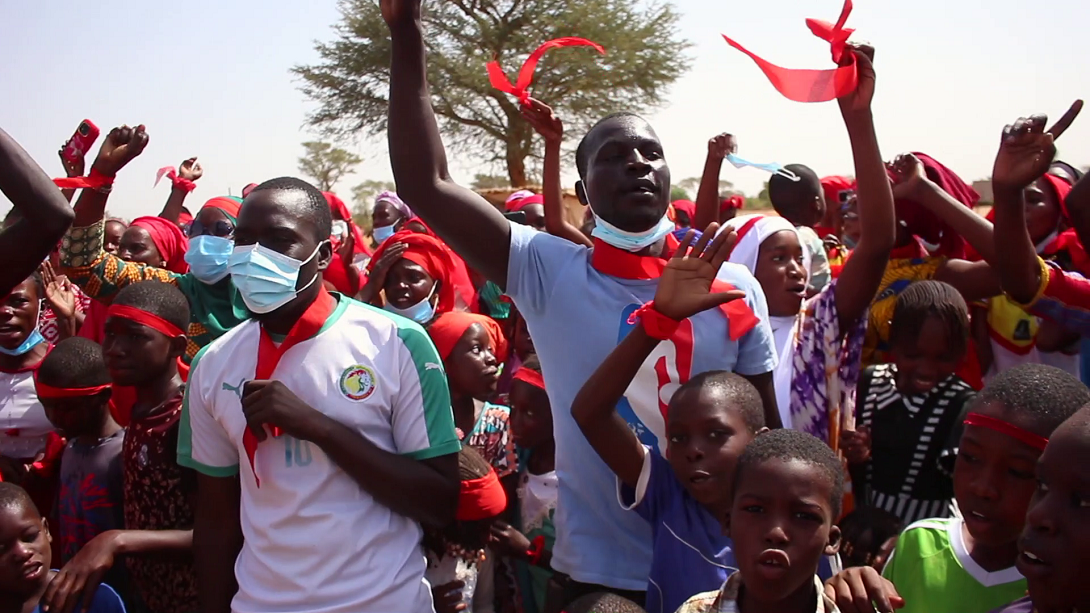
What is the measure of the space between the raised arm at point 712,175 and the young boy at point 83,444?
309cm

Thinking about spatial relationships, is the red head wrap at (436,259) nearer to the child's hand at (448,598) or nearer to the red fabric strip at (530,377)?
the red fabric strip at (530,377)

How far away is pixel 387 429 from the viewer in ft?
8.67

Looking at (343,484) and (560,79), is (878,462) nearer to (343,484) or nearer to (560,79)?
(343,484)

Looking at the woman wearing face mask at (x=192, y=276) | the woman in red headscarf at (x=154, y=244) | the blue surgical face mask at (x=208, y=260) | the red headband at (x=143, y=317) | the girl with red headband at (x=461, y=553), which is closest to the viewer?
the girl with red headband at (x=461, y=553)

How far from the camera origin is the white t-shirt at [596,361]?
8.70 feet

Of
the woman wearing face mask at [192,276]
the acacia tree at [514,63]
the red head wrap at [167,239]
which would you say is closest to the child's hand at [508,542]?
the woman wearing face mask at [192,276]

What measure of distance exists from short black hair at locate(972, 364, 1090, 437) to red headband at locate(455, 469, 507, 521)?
1.49 metres

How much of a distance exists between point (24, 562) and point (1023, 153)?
343cm

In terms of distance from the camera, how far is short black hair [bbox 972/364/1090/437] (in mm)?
2311

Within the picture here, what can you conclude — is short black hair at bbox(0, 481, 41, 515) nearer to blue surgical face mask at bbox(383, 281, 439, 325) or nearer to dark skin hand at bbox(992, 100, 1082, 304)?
blue surgical face mask at bbox(383, 281, 439, 325)

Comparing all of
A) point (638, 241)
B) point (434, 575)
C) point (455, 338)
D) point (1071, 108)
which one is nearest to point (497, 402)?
point (455, 338)

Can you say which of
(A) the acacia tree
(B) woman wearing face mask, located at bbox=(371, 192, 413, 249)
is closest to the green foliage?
(A) the acacia tree

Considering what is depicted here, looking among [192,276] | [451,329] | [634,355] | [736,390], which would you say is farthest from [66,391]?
[736,390]

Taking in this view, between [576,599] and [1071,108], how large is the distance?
240cm
